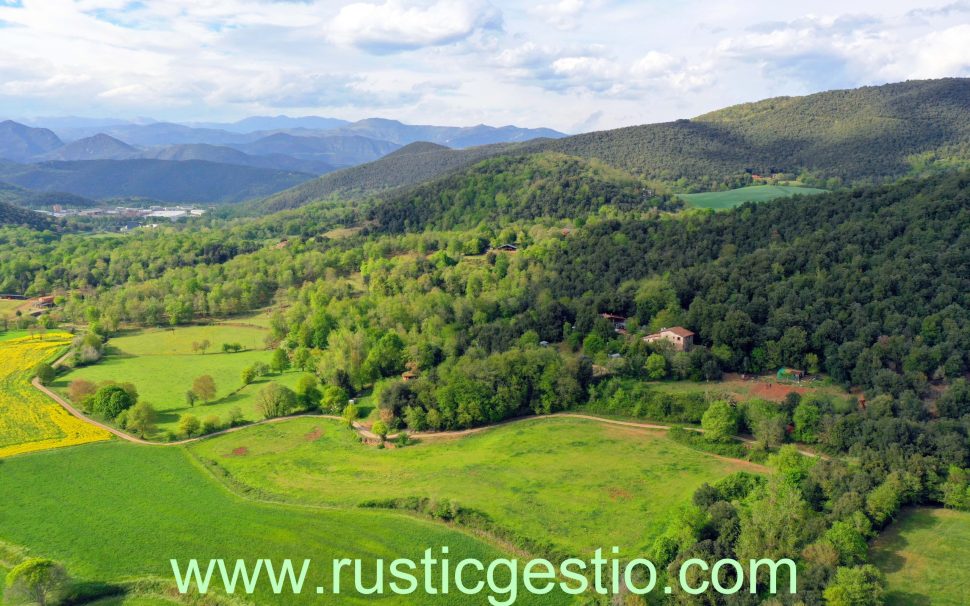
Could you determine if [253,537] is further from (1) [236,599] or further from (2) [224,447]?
(2) [224,447]

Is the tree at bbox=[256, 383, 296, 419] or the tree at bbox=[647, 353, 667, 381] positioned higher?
the tree at bbox=[647, 353, 667, 381]

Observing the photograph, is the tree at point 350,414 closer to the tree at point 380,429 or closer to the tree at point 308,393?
the tree at point 380,429

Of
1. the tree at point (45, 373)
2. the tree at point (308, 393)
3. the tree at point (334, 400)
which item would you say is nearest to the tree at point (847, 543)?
the tree at point (334, 400)

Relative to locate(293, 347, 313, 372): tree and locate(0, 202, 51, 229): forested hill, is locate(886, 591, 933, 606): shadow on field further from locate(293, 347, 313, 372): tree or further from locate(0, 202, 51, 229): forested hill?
locate(0, 202, 51, 229): forested hill

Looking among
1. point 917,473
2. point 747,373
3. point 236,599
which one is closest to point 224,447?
point 236,599

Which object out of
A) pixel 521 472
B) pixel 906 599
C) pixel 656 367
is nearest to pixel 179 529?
pixel 521 472

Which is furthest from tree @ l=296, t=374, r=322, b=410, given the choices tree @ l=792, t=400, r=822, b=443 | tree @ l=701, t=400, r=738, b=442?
tree @ l=792, t=400, r=822, b=443
